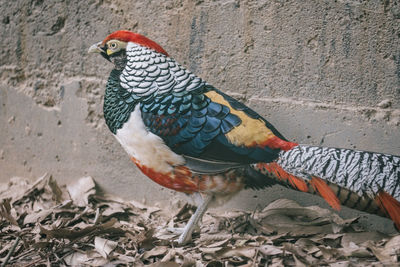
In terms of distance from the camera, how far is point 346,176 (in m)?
2.27

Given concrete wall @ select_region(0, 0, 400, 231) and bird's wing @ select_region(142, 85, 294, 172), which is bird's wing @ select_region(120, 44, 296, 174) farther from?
concrete wall @ select_region(0, 0, 400, 231)

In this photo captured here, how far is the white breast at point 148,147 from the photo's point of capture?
254 centimetres

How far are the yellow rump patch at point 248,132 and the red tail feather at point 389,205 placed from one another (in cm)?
68

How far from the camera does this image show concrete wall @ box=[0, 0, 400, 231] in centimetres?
269

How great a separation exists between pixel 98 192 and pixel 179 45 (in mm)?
1405

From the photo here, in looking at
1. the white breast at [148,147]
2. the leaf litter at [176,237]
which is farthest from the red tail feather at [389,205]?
the white breast at [148,147]

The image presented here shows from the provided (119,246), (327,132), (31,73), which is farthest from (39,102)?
(327,132)

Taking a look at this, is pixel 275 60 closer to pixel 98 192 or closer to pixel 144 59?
pixel 144 59

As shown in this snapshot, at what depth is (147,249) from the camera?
263cm

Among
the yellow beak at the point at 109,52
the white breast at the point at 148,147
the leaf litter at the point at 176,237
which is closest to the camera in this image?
the leaf litter at the point at 176,237

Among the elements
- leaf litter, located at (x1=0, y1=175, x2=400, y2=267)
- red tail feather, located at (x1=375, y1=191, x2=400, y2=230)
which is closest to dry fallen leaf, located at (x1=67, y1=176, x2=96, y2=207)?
leaf litter, located at (x1=0, y1=175, x2=400, y2=267)

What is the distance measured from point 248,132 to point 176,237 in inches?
34.7

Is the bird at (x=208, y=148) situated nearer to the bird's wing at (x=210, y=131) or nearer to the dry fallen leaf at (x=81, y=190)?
the bird's wing at (x=210, y=131)

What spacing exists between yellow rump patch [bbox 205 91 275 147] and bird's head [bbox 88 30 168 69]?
0.72 m
